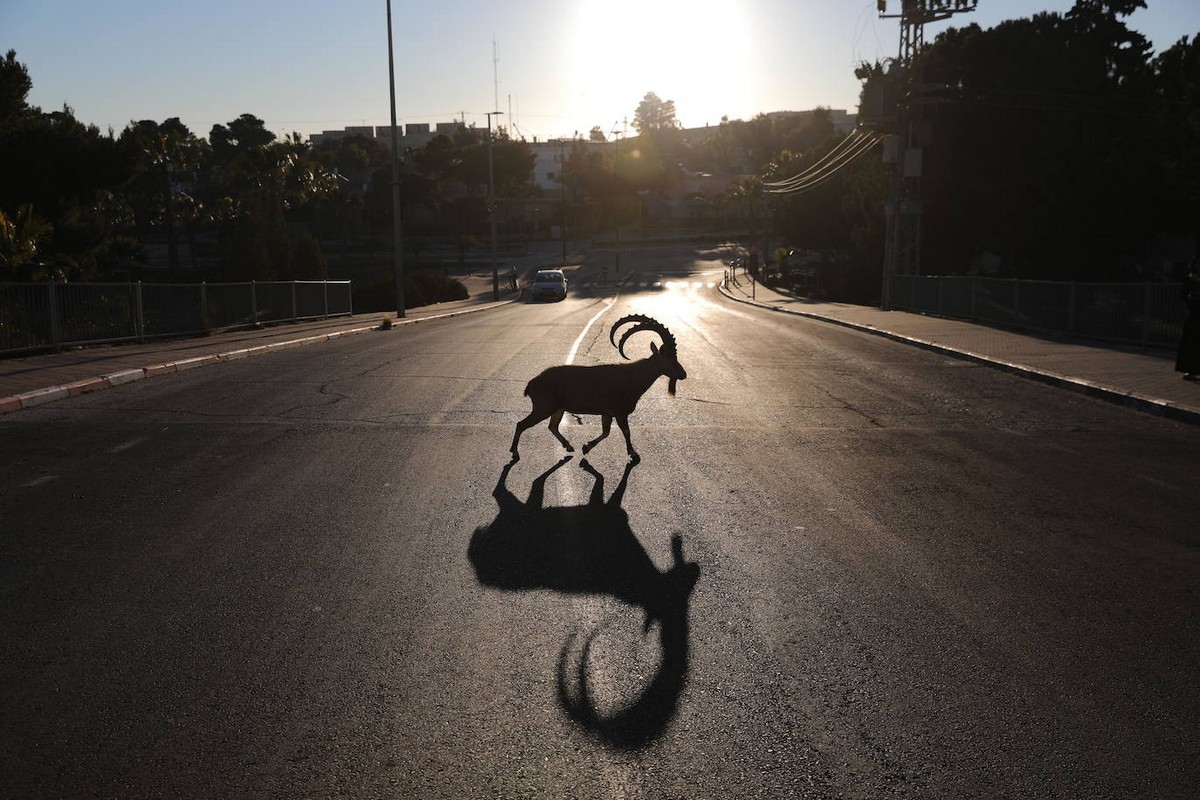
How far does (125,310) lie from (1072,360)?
62.8ft

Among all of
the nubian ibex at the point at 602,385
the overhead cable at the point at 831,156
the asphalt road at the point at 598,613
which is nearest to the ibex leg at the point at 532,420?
the nubian ibex at the point at 602,385

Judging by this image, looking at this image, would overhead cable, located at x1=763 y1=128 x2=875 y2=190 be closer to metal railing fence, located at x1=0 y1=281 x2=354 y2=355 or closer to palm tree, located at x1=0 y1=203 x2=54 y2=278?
metal railing fence, located at x1=0 y1=281 x2=354 y2=355

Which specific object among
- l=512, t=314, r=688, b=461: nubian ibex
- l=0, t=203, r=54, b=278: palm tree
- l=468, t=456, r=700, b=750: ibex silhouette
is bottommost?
l=468, t=456, r=700, b=750: ibex silhouette

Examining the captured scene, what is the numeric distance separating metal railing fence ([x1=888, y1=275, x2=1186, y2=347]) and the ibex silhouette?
52.1 ft

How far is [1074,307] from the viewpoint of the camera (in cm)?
2406

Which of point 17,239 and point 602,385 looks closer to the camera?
point 602,385

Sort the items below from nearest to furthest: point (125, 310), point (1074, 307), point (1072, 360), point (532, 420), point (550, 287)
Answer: point (532, 420)
point (1072, 360)
point (125, 310)
point (1074, 307)
point (550, 287)

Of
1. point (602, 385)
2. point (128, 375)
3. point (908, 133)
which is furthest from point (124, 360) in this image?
point (908, 133)

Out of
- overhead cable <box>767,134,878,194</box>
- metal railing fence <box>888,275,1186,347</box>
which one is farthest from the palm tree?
overhead cable <box>767,134,878,194</box>

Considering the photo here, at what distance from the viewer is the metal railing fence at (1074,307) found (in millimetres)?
20703

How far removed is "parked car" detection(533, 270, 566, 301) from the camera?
62031 millimetres

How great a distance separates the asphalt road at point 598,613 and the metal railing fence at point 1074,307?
9.80 m

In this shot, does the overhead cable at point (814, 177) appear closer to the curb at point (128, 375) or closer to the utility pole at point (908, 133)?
the utility pole at point (908, 133)

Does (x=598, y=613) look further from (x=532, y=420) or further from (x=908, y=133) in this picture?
(x=908, y=133)
